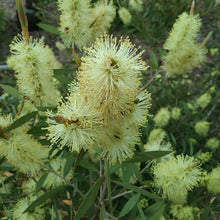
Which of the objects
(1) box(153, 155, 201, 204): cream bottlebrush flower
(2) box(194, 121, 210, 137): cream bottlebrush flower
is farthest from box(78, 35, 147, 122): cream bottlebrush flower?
(2) box(194, 121, 210, 137): cream bottlebrush flower

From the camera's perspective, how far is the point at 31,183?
→ 5.45 feet

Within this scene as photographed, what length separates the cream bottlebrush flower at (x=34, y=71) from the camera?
3.93 feet

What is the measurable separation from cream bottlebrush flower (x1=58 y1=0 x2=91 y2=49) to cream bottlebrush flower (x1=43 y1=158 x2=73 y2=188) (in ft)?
2.54

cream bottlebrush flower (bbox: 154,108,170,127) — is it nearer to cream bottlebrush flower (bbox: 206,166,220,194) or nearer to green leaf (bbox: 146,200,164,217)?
cream bottlebrush flower (bbox: 206,166,220,194)

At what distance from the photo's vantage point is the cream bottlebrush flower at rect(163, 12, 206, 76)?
146 cm

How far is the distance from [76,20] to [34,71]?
45cm

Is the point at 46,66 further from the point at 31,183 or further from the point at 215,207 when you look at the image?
the point at 215,207

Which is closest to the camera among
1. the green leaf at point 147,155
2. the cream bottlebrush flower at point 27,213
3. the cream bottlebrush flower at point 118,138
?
the cream bottlebrush flower at point 118,138

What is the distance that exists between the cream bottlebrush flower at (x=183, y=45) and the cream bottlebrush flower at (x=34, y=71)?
2.39 ft

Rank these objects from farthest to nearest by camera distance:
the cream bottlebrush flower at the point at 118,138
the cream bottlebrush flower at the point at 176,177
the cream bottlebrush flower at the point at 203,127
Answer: the cream bottlebrush flower at the point at 203,127, the cream bottlebrush flower at the point at 176,177, the cream bottlebrush flower at the point at 118,138

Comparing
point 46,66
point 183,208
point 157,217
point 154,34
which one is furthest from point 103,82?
point 154,34

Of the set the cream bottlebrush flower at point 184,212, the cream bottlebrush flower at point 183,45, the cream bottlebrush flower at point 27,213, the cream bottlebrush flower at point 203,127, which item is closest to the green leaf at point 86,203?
the cream bottlebrush flower at point 27,213

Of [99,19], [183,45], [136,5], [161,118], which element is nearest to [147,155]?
[183,45]

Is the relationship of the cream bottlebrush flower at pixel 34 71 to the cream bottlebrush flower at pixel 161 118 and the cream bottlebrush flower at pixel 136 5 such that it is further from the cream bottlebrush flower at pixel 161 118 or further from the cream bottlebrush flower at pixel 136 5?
the cream bottlebrush flower at pixel 136 5
